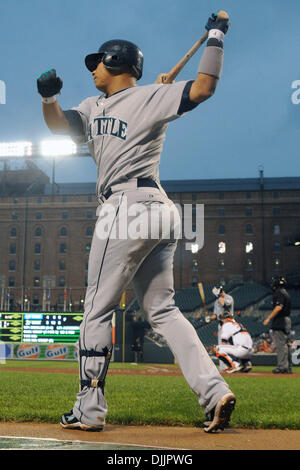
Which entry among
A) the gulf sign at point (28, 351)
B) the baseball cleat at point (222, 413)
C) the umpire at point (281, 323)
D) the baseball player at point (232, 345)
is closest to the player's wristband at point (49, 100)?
the baseball cleat at point (222, 413)

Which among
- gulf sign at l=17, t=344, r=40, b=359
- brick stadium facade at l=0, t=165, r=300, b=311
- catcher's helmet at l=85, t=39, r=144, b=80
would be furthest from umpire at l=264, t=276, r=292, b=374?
brick stadium facade at l=0, t=165, r=300, b=311

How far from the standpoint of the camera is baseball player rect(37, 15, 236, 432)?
9.98ft

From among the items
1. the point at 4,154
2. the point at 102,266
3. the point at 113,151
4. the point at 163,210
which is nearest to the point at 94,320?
the point at 102,266

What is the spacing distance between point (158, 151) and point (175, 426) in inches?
74.9

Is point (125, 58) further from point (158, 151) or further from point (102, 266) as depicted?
point (102, 266)

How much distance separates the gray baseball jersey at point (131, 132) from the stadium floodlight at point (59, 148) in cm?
3420

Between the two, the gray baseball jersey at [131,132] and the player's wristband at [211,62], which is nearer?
the player's wristband at [211,62]

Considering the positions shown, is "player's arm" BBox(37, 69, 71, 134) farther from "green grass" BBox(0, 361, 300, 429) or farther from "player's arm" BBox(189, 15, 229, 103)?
"green grass" BBox(0, 361, 300, 429)

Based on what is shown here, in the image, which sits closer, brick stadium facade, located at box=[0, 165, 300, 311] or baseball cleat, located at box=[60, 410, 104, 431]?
baseball cleat, located at box=[60, 410, 104, 431]

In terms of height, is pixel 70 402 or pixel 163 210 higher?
pixel 163 210

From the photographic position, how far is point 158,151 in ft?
11.1

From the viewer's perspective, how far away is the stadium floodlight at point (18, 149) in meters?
40.1

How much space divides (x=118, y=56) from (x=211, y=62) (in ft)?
2.43

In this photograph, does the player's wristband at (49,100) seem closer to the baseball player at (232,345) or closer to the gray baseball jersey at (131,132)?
the gray baseball jersey at (131,132)
